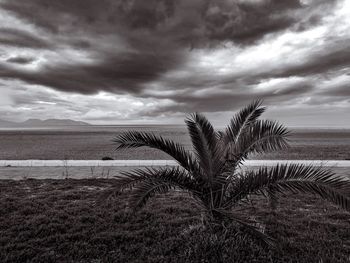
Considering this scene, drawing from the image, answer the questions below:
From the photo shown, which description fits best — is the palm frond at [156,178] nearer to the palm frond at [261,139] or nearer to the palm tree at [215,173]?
the palm tree at [215,173]

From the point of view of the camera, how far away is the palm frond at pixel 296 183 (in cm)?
273

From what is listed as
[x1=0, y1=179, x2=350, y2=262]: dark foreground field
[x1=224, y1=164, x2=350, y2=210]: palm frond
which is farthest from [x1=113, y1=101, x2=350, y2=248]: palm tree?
[x1=0, y1=179, x2=350, y2=262]: dark foreground field

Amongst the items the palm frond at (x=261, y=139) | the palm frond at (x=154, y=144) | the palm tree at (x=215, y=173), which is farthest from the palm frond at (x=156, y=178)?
the palm frond at (x=261, y=139)

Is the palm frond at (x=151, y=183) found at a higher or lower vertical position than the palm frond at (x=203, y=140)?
lower

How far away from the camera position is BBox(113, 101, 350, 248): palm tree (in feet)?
10.3

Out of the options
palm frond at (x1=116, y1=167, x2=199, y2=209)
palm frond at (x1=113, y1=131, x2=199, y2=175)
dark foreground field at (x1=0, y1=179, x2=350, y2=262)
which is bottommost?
dark foreground field at (x1=0, y1=179, x2=350, y2=262)

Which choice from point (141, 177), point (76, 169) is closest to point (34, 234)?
point (141, 177)

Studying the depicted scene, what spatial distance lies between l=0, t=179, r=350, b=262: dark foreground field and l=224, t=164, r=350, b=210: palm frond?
31.6 inches

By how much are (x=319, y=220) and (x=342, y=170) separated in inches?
235

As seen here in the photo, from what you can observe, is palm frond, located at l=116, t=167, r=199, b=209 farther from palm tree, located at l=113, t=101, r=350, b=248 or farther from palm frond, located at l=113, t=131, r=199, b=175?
palm frond, located at l=113, t=131, r=199, b=175

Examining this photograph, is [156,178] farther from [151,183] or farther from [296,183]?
[296,183]

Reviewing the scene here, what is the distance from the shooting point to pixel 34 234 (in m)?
3.79

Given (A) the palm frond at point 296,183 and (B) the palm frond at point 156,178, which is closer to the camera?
(A) the palm frond at point 296,183

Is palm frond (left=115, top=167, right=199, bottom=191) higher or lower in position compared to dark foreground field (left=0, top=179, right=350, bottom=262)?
higher
